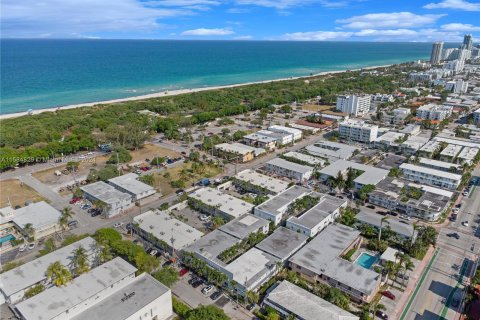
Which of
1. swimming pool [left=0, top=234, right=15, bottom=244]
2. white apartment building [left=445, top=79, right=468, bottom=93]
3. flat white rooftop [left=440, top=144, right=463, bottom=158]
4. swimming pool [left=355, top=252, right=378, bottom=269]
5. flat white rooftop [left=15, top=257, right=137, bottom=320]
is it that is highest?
white apartment building [left=445, top=79, right=468, bottom=93]

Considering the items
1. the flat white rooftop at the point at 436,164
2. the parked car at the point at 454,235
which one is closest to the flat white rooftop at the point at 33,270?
the parked car at the point at 454,235

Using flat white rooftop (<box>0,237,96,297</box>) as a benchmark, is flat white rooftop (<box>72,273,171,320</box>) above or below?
above

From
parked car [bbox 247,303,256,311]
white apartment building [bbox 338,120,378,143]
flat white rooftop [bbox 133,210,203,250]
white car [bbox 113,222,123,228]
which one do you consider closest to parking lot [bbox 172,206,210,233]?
flat white rooftop [bbox 133,210,203,250]

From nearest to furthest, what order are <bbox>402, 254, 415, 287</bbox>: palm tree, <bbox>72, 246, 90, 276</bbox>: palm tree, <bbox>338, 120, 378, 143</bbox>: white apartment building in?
<bbox>72, 246, 90, 276</bbox>: palm tree → <bbox>402, 254, 415, 287</bbox>: palm tree → <bbox>338, 120, 378, 143</bbox>: white apartment building

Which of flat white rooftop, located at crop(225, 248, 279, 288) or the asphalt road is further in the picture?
flat white rooftop, located at crop(225, 248, 279, 288)

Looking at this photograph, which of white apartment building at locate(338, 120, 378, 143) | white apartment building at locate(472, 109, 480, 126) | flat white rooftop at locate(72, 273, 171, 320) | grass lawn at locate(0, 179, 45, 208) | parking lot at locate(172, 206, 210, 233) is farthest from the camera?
white apartment building at locate(472, 109, 480, 126)

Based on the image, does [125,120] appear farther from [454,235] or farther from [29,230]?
[454,235]

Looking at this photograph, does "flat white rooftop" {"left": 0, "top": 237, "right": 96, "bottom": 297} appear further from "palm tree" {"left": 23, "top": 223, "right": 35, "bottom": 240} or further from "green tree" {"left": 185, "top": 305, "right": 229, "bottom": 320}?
"green tree" {"left": 185, "top": 305, "right": 229, "bottom": 320}

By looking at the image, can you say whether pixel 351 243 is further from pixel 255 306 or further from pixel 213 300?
pixel 213 300
